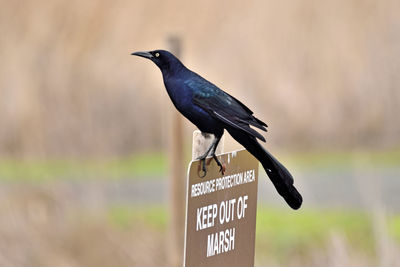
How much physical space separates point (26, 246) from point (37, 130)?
1.30 meters

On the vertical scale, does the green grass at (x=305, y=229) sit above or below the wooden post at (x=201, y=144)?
above

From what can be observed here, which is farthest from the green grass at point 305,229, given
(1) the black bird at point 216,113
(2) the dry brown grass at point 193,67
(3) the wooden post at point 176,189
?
(1) the black bird at point 216,113

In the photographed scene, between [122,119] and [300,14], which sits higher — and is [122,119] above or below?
below

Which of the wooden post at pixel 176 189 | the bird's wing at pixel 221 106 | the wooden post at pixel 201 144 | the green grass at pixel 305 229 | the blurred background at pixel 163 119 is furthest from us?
the green grass at pixel 305 229

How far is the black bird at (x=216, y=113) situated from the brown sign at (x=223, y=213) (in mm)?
83

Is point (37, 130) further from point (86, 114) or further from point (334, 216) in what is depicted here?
point (334, 216)

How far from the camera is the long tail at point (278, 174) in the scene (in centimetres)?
418

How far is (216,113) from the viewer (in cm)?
441

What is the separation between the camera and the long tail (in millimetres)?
4176

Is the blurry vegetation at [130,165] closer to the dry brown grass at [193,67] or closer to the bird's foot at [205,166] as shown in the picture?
the dry brown grass at [193,67]

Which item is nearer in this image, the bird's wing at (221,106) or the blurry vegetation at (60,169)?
the bird's wing at (221,106)

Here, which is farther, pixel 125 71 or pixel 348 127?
pixel 348 127

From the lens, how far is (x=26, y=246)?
307 inches

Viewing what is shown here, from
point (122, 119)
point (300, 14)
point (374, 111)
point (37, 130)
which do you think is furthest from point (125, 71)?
point (374, 111)
